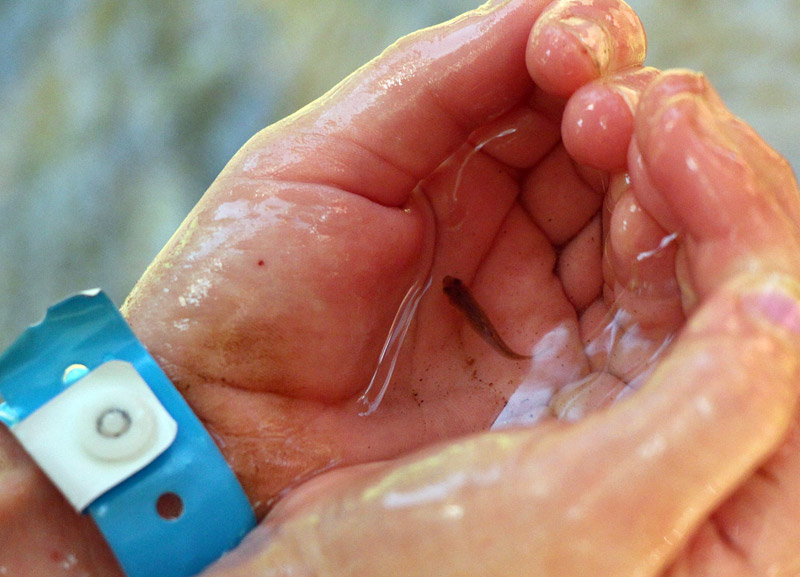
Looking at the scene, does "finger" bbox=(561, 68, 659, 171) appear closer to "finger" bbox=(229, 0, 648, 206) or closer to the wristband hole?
"finger" bbox=(229, 0, 648, 206)

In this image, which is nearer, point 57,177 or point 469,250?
point 469,250

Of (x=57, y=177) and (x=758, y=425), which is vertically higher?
(x=57, y=177)

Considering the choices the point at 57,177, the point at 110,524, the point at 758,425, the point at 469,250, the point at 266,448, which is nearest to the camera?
the point at 758,425

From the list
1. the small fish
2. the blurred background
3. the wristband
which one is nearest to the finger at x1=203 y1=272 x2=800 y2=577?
the wristband

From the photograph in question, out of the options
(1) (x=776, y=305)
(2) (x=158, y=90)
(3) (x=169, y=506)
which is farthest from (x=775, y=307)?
(2) (x=158, y=90)

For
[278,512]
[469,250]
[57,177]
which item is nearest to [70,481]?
[278,512]

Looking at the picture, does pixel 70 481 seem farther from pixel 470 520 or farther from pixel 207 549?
pixel 470 520

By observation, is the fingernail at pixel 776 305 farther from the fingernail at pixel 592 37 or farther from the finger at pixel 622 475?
the fingernail at pixel 592 37

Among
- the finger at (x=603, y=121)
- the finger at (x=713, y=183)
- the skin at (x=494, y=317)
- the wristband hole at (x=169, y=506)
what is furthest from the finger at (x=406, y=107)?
the wristband hole at (x=169, y=506)

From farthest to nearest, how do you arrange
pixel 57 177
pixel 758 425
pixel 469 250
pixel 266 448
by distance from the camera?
pixel 57 177 < pixel 469 250 < pixel 266 448 < pixel 758 425
